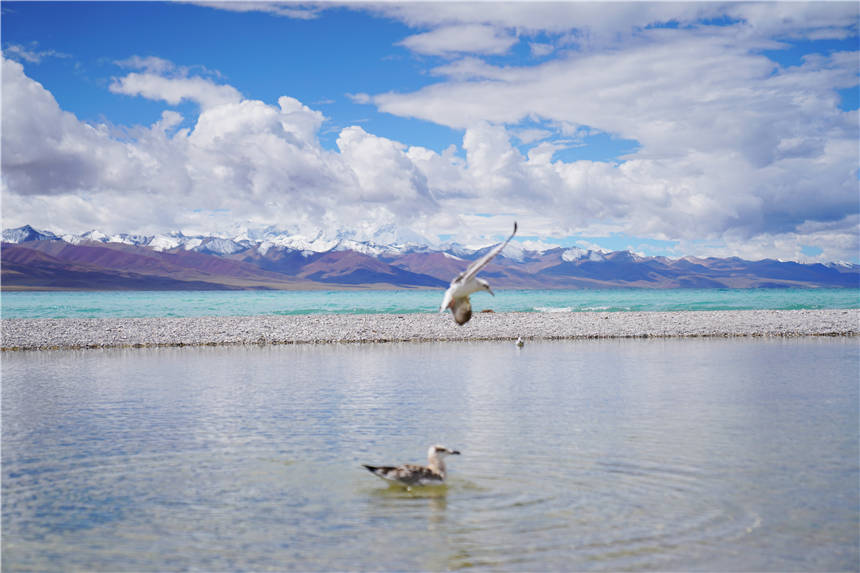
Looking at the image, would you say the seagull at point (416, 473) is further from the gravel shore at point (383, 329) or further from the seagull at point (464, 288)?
the gravel shore at point (383, 329)

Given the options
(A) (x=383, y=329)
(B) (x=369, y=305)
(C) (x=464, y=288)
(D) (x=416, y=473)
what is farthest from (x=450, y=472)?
(B) (x=369, y=305)

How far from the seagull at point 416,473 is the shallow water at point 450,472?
220 mm

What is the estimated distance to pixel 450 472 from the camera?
44.2ft

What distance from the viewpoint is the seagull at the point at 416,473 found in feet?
40.2

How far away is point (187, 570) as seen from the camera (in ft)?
29.5

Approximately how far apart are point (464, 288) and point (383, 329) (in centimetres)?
3907

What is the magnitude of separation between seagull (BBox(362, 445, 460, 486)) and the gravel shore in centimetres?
3155

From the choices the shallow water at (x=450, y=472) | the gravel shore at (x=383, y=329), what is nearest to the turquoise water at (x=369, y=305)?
the gravel shore at (x=383, y=329)

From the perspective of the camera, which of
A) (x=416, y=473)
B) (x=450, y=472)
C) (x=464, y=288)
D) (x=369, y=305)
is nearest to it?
(x=464, y=288)

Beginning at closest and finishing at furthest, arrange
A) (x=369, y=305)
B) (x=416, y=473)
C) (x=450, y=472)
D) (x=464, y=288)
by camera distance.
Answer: (x=464, y=288) → (x=416, y=473) → (x=450, y=472) → (x=369, y=305)

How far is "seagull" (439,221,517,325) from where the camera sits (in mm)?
8977

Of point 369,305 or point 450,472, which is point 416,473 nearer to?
point 450,472

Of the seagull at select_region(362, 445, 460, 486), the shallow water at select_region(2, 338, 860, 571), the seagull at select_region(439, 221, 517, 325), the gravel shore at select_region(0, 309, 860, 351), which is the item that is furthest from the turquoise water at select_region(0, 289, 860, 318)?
the seagull at select_region(439, 221, 517, 325)

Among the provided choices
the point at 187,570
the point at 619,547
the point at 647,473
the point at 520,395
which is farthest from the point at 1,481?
the point at 520,395
